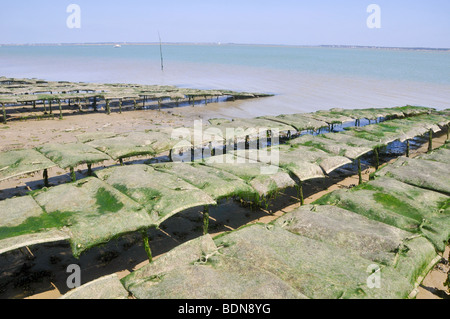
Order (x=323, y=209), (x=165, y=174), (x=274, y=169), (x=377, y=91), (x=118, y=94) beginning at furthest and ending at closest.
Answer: (x=377, y=91)
(x=118, y=94)
(x=274, y=169)
(x=165, y=174)
(x=323, y=209)

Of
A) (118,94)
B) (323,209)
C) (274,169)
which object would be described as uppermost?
(118,94)

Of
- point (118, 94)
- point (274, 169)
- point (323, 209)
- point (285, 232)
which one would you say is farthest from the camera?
point (118, 94)

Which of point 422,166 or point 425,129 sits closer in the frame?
point 422,166

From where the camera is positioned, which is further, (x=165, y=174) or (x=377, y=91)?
(x=377, y=91)
